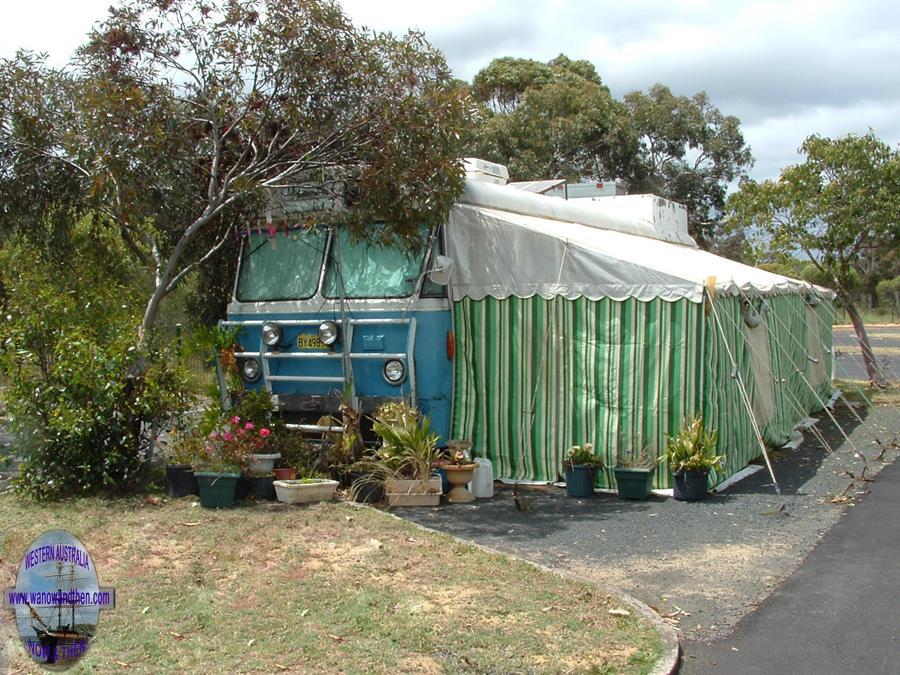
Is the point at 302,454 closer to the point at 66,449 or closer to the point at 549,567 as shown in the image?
the point at 66,449

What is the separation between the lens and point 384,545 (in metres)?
7.14

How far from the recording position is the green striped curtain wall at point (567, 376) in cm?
910

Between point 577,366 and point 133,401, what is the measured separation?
4.25 metres

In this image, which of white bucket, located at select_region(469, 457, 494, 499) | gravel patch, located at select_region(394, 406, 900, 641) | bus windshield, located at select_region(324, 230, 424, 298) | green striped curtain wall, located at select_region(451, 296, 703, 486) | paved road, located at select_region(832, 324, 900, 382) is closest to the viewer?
gravel patch, located at select_region(394, 406, 900, 641)

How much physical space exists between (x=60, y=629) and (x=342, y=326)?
5.44 metres

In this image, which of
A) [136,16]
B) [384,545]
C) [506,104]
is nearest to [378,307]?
[384,545]

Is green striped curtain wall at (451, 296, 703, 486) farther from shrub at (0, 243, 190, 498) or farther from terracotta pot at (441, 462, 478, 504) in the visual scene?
shrub at (0, 243, 190, 498)

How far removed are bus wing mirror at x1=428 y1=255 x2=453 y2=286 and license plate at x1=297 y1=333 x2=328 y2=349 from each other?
1357mm

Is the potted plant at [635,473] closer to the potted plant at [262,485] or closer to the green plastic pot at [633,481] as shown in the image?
the green plastic pot at [633,481]

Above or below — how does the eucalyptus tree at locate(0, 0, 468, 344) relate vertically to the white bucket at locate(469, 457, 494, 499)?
above

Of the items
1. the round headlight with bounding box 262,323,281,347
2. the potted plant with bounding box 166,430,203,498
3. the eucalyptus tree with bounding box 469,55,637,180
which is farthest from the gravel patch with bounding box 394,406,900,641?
the eucalyptus tree with bounding box 469,55,637,180

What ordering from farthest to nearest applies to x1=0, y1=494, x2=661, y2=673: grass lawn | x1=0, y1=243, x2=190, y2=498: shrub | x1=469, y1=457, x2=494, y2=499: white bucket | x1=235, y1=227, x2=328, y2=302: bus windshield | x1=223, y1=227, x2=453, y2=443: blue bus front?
x1=235, y1=227, x2=328, y2=302: bus windshield, x1=223, y1=227, x2=453, y2=443: blue bus front, x1=469, y1=457, x2=494, y2=499: white bucket, x1=0, y1=243, x2=190, y2=498: shrub, x1=0, y1=494, x2=661, y2=673: grass lawn

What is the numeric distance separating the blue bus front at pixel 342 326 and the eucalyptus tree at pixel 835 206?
35.1 feet

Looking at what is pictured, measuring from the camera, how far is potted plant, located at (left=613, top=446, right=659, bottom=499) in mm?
9008
